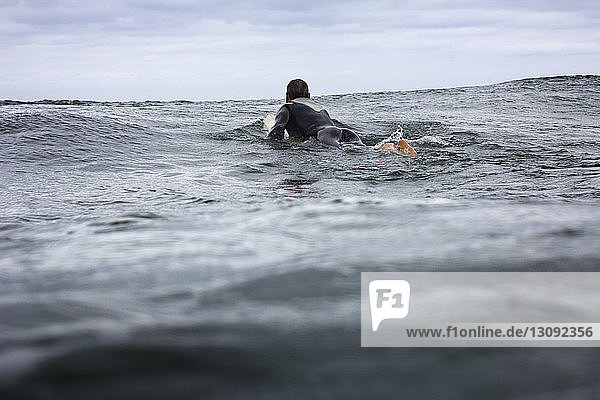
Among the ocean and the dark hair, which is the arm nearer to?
the dark hair

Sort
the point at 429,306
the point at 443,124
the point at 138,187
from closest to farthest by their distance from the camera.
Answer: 1. the point at 429,306
2. the point at 138,187
3. the point at 443,124

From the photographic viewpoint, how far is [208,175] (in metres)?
5.31

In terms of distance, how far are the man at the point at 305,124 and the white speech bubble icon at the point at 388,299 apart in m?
5.21

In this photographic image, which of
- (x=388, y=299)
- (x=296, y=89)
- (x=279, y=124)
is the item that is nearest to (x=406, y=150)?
(x=279, y=124)

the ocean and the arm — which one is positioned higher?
the arm

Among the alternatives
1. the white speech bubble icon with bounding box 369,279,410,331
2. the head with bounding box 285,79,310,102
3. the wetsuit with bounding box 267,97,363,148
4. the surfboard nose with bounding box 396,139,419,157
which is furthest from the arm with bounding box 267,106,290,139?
the white speech bubble icon with bounding box 369,279,410,331

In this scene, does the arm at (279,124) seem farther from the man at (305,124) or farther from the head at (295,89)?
the head at (295,89)

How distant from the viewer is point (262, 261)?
7.23ft

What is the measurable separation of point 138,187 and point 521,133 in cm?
657

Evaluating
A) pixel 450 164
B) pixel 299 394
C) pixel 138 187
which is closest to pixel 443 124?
pixel 450 164

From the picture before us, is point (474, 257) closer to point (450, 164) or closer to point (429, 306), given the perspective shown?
point (429, 306)

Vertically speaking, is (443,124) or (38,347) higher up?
(443,124)

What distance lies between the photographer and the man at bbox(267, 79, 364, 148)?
23.5ft

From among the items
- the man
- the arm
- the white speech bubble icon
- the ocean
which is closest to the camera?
the ocean
